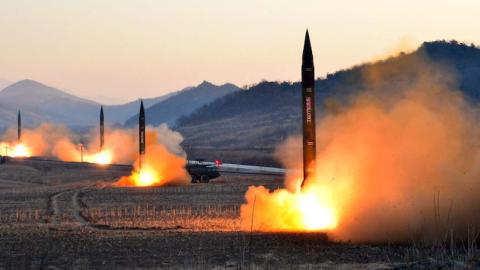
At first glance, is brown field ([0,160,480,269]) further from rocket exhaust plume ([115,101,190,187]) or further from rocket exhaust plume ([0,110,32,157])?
rocket exhaust plume ([0,110,32,157])

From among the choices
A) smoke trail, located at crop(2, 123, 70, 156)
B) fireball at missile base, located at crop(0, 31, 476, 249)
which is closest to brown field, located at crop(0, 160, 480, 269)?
fireball at missile base, located at crop(0, 31, 476, 249)

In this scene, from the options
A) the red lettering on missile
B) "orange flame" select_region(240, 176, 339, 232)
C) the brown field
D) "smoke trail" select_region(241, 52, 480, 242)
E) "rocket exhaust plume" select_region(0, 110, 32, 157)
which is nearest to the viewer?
the brown field

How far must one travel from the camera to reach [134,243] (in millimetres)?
36688

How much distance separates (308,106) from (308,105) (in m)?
0.05

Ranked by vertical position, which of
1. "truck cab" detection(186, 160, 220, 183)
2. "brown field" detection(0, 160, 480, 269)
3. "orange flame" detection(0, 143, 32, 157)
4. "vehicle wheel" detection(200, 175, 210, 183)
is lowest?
"brown field" detection(0, 160, 480, 269)

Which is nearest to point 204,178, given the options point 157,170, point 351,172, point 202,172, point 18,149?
point 202,172

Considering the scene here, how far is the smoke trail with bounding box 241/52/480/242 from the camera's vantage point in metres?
34.8

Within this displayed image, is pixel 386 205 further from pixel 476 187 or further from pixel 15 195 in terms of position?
pixel 15 195

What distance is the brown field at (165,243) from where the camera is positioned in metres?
30.8

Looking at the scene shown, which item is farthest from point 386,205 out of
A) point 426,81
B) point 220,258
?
point 426,81

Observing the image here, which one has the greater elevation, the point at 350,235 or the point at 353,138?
the point at 353,138

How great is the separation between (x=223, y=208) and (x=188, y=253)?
20989 mm

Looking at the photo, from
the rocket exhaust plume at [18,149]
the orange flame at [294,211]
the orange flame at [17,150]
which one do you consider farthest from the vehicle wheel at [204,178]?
the orange flame at [17,150]

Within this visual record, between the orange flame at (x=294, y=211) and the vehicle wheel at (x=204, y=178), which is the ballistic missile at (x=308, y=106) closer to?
the orange flame at (x=294, y=211)
